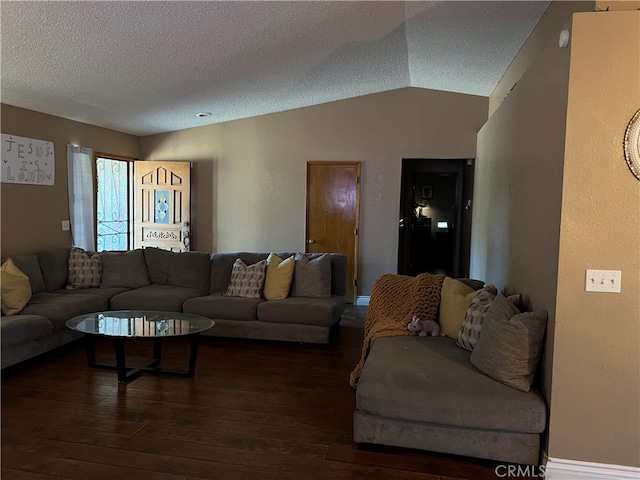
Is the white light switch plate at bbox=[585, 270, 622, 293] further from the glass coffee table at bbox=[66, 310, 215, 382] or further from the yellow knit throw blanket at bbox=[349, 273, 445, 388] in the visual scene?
the glass coffee table at bbox=[66, 310, 215, 382]

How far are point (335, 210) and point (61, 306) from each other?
3618mm

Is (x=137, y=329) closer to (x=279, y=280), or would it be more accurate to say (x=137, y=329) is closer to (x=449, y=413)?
(x=279, y=280)

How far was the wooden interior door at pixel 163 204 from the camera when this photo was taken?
6824mm

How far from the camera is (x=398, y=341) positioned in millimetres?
3381

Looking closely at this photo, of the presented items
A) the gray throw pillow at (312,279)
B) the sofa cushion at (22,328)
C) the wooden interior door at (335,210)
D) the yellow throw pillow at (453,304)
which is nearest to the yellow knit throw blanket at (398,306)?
the yellow throw pillow at (453,304)

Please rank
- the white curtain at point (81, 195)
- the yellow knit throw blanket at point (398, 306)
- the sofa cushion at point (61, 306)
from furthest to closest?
the white curtain at point (81, 195)
the sofa cushion at point (61, 306)
the yellow knit throw blanket at point (398, 306)

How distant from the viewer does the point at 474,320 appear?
317cm

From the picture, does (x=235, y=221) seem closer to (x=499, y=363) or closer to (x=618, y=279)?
(x=499, y=363)

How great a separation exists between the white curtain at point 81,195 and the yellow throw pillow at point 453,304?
4535 millimetres

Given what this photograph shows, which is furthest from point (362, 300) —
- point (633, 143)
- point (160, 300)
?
point (633, 143)

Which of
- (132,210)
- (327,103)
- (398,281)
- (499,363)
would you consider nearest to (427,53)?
(327,103)

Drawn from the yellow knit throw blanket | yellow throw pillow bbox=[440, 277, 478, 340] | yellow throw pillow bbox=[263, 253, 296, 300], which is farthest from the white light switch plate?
yellow throw pillow bbox=[263, 253, 296, 300]

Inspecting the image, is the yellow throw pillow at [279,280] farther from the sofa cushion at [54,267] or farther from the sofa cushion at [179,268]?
the sofa cushion at [54,267]

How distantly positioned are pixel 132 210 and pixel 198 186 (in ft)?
3.33
